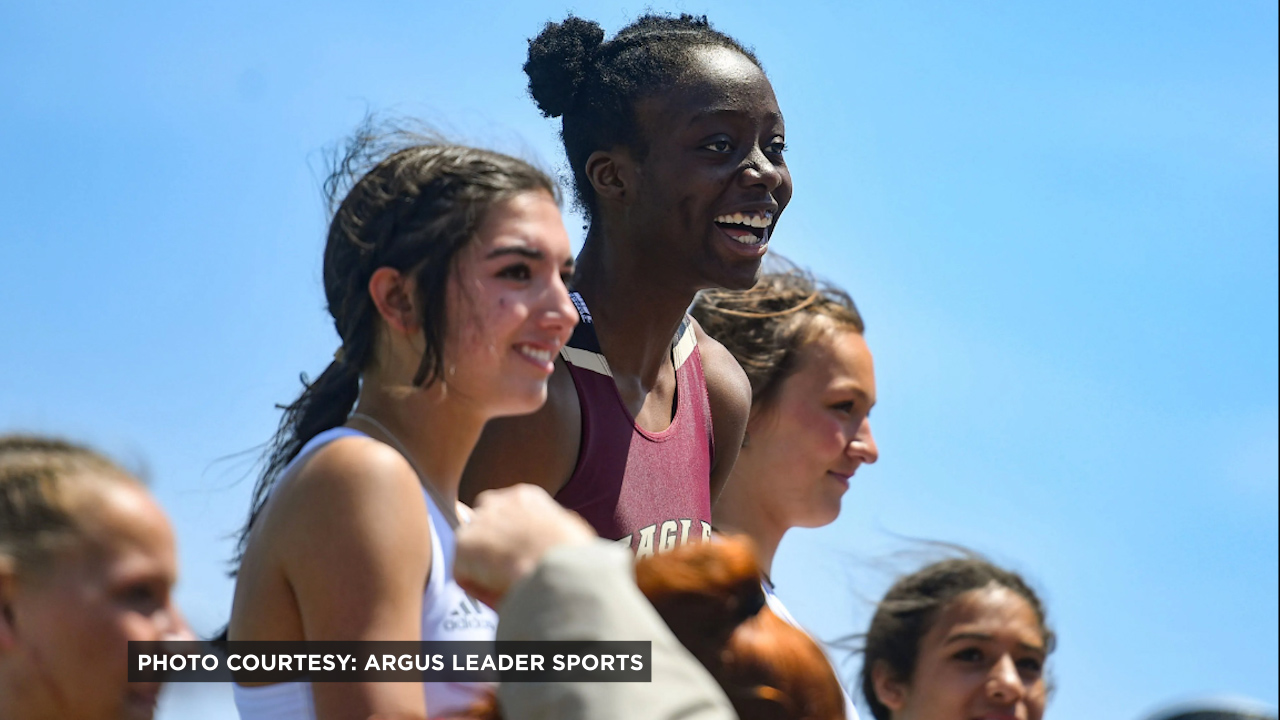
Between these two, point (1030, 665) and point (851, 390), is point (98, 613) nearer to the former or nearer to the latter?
point (1030, 665)

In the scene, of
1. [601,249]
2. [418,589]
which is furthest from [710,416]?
[418,589]

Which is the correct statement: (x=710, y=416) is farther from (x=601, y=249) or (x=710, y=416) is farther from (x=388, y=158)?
(x=388, y=158)

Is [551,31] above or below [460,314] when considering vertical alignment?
above

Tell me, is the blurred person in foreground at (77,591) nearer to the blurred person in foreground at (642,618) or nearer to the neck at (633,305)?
the blurred person in foreground at (642,618)

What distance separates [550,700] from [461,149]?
168cm

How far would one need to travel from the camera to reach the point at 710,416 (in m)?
4.43

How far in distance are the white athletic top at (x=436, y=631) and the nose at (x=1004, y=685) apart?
66.5 inches

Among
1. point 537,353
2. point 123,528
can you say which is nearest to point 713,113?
point 537,353

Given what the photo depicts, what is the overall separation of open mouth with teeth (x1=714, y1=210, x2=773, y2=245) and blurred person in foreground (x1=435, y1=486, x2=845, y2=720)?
2.03 m

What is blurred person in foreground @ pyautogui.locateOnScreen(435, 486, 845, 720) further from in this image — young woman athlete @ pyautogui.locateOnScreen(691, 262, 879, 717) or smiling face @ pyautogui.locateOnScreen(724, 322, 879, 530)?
smiling face @ pyautogui.locateOnScreen(724, 322, 879, 530)

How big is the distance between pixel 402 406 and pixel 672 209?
1540mm

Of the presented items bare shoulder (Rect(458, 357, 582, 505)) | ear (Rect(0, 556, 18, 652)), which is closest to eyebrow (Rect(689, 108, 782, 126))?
bare shoulder (Rect(458, 357, 582, 505))

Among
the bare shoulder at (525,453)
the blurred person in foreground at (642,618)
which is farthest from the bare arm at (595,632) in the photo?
the bare shoulder at (525,453)

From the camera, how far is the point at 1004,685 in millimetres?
3771
